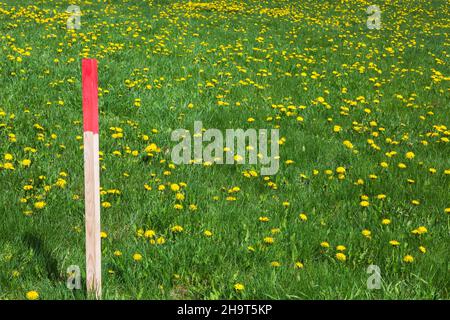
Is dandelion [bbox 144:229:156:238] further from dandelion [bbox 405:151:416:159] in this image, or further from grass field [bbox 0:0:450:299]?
dandelion [bbox 405:151:416:159]

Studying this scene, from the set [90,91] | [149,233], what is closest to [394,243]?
[149,233]

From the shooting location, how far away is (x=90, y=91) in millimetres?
2791

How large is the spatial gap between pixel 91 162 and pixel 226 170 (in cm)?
257

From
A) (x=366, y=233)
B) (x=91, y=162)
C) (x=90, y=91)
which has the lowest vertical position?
(x=366, y=233)

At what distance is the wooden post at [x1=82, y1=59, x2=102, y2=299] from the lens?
9.14 ft

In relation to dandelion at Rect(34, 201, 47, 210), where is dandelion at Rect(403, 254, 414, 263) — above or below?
below

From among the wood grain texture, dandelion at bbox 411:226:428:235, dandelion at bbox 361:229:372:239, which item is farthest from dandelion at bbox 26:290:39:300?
dandelion at bbox 411:226:428:235

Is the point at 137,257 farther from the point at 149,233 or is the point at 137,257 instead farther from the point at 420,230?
the point at 420,230

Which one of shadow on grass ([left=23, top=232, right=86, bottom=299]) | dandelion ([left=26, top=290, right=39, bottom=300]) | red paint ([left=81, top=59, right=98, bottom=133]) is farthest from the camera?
shadow on grass ([left=23, top=232, right=86, bottom=299])

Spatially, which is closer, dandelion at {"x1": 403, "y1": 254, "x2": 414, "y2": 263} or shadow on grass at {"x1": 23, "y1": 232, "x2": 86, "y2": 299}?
shadow on grass at {"x1": 23, "y1": 232, "x2": 86, "y2": 299}

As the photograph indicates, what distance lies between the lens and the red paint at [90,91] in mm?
2775

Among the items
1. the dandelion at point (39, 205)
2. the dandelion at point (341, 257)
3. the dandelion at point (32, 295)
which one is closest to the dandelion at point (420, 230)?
the dandelion at point (341, 257)

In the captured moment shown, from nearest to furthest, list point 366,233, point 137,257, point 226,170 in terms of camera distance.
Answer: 1. point 137,257
2. point 366,233
3. point 226,170
